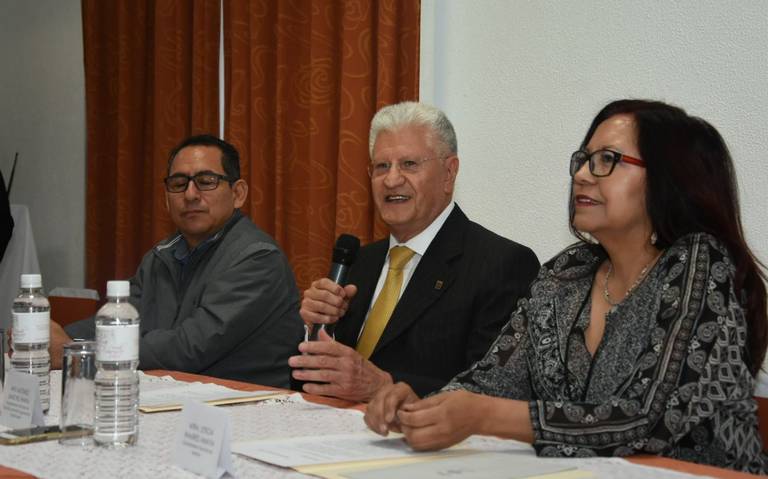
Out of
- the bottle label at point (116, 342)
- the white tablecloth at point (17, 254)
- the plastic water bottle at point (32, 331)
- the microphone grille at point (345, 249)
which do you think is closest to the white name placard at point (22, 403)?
the plastic water bottle at point (32, 331)

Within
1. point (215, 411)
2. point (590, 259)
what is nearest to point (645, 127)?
point (590, 259)

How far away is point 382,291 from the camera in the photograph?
256 centimetres

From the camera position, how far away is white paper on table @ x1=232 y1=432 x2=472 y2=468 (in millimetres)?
1340

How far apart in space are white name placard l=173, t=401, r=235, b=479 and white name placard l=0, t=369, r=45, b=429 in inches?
15.5

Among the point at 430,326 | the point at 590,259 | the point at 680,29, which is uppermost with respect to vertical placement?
the point at 680,29

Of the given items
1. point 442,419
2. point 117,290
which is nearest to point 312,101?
point 117,290

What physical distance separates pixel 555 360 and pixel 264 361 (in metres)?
1.20

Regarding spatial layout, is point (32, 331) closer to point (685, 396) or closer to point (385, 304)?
point (385, 304)

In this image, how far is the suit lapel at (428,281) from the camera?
241 centimetres

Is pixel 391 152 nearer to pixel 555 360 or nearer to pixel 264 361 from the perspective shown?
pixel 264 361

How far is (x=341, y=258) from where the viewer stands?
2.10 m

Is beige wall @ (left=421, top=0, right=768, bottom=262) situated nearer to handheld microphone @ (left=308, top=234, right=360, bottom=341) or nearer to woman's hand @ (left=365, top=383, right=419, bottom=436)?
handheld microphone @ (left=308, top=234, right=360, bottom=341)

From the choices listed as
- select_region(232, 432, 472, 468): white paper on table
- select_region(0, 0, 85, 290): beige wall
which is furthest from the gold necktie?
select_region(0, 0, 85, 290): beige wall

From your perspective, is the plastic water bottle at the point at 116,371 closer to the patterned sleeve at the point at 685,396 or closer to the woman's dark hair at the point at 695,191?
the patterned sleeve at the point at 685,396
